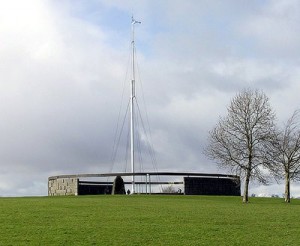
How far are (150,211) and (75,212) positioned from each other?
3.57 m

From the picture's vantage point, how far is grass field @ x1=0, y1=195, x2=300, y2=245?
1759 centimetres

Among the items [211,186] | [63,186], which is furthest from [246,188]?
[63,186]

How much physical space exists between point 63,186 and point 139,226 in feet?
90.4

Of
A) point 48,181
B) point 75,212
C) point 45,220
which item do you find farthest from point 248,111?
point 45,220

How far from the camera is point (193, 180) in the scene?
44.8 meters

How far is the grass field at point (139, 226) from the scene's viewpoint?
57.7 ft

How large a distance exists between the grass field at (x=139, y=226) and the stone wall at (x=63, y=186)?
18470mm

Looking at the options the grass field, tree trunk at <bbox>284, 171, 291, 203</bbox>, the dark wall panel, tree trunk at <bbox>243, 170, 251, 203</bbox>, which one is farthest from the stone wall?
the grass field

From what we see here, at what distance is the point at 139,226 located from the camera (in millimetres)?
20312

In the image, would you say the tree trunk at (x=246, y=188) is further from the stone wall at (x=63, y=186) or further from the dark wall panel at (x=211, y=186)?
the stone wall at (x=63, y=186)

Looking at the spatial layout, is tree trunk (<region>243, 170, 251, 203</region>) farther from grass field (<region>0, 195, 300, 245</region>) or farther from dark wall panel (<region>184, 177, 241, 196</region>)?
grass field (<region>0, 195, 300, 245</region>)

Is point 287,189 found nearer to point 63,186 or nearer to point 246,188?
point 246,188

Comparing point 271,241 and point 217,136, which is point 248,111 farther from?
point 271,241

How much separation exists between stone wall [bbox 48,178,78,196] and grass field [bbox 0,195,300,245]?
1847 cm
